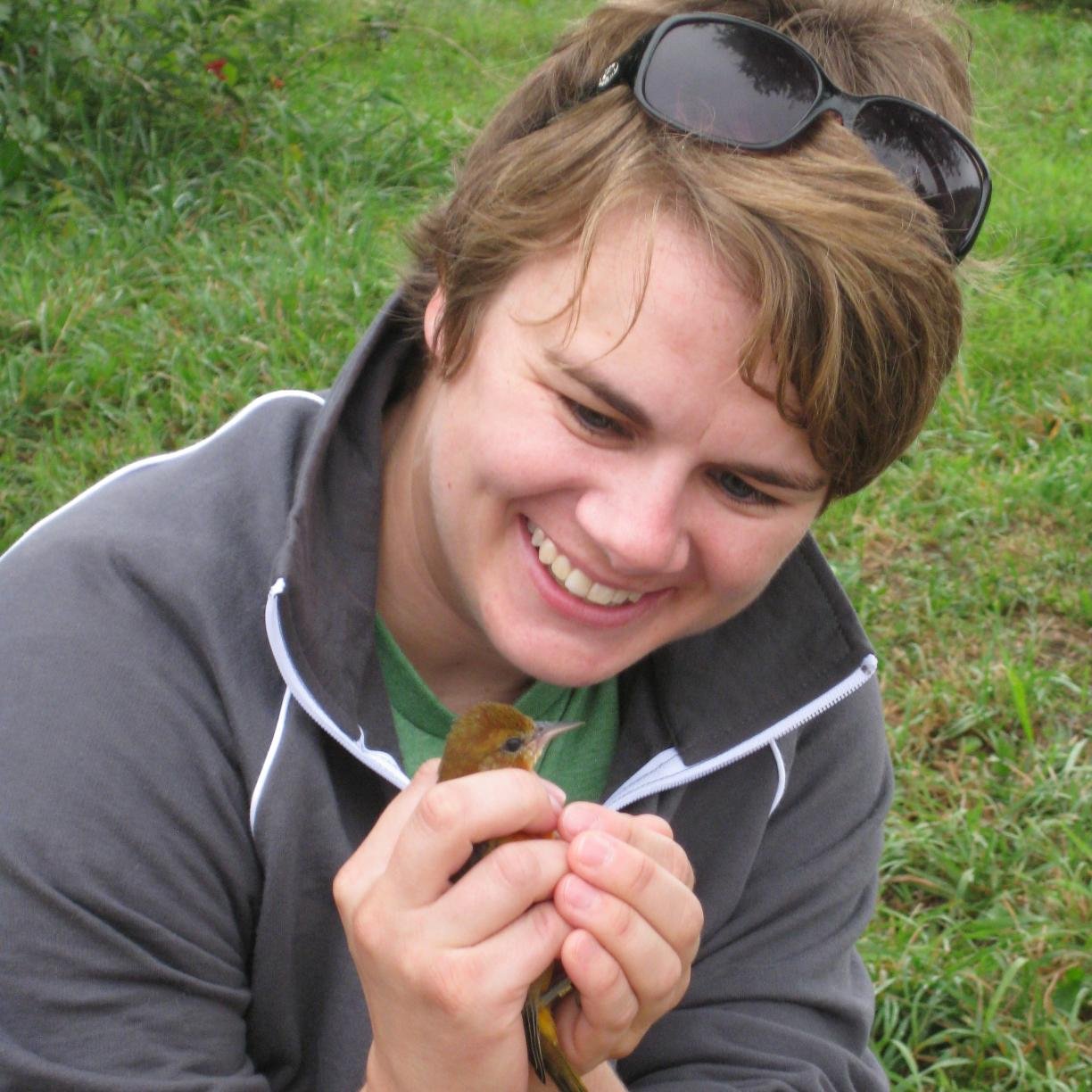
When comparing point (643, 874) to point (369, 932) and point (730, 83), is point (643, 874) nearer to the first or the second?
point (369, 932)

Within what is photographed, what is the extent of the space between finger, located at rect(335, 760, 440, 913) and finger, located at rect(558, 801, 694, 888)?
7.9 inches

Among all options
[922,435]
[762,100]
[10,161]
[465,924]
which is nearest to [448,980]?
[465,924]

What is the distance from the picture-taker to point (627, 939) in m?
1.78

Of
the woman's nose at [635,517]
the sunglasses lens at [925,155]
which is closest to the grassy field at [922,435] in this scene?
the sunglasses lens at [925,155]

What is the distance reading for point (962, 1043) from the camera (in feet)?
10.6

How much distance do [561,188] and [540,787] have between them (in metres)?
0.84

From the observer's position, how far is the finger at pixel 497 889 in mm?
1695

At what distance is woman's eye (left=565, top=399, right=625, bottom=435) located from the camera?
1.93 m

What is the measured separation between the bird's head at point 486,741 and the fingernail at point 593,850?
32cm

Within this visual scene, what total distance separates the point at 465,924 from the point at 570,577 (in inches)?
21.5

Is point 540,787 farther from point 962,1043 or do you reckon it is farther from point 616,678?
point 962,1043

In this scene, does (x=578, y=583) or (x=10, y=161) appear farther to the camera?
(x=10, y=161)

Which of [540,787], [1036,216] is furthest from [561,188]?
[1036,216]

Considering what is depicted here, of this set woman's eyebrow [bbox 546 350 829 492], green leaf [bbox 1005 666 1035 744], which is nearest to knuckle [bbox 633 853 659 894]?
woman's eyebrow [bbox 546 350 829 492]
